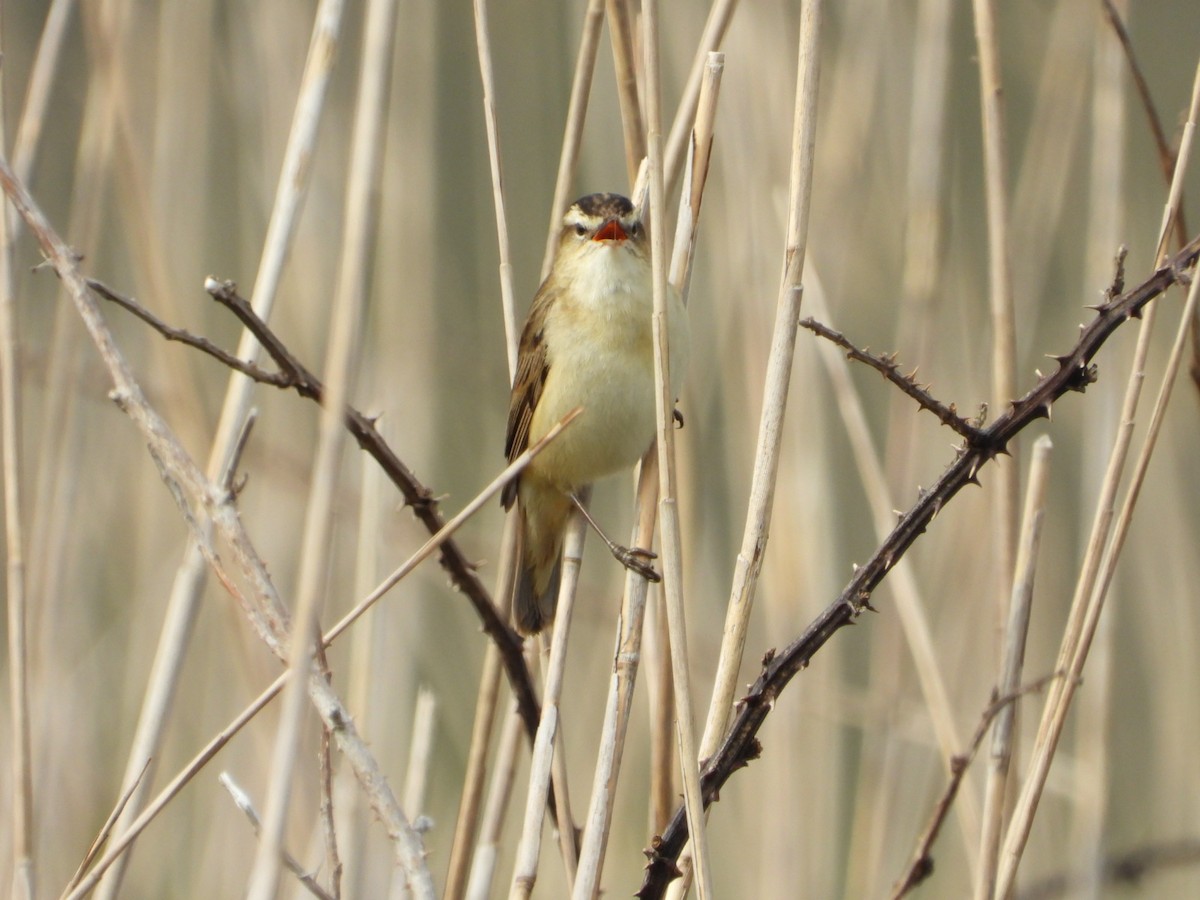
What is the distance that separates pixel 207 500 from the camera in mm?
1349

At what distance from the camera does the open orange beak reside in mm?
2232

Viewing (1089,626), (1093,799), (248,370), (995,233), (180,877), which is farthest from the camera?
(180,877)

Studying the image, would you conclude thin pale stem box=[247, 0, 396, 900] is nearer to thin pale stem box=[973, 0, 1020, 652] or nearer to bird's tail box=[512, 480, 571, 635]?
thin pale stem box=[973, 0, 1020, 652]

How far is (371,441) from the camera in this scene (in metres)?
1.46

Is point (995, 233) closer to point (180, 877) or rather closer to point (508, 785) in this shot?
point (508, 785)

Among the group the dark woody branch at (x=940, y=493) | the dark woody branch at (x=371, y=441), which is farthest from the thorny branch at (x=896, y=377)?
the dark woody branch at (x=371, y=441)

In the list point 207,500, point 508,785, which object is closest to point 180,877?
point 508,785

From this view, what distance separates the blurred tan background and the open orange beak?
0.24 meters

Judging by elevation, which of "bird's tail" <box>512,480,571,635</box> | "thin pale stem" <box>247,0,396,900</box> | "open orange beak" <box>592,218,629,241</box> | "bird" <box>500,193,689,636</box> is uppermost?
"open orange beak" <box>592,218,629,241</box>

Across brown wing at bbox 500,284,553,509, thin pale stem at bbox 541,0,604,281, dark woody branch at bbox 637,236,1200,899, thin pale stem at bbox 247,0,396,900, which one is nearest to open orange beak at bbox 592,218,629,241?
brown wing at bbox 500,284,553,509

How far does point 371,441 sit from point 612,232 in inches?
35.5

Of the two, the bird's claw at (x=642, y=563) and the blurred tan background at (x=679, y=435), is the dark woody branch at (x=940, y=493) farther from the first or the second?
Result: the blurred tan background at (x=679, y=435)

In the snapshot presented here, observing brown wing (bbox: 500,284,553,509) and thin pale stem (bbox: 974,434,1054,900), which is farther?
brown wing (bbox: 500,284,553,509)

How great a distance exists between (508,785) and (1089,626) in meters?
0.80
